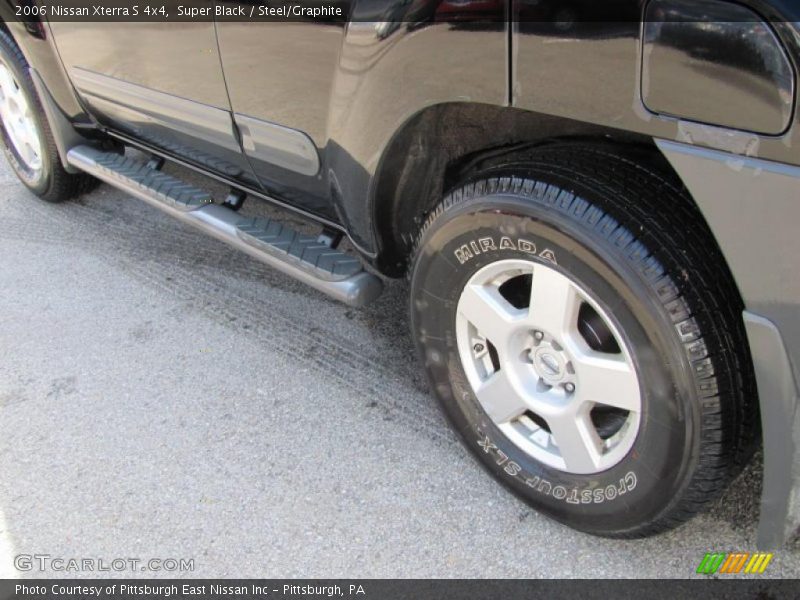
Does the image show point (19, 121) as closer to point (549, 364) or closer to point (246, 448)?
point (246, 448)

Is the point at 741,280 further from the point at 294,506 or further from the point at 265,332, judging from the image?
the point at 265,332

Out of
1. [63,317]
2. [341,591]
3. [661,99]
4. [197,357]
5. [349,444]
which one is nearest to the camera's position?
[661,99]

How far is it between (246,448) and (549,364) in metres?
1.04

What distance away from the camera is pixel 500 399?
200cm

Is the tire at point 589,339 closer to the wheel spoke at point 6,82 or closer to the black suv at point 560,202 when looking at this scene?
the black suv at point 560,202

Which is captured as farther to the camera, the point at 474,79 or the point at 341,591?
the point at 341,591

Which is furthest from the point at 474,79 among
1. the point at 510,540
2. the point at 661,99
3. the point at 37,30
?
the point at 37,30

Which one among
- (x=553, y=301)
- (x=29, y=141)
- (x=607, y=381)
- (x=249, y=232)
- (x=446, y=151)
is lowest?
(x=29, y=141)

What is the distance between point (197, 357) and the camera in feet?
9.20

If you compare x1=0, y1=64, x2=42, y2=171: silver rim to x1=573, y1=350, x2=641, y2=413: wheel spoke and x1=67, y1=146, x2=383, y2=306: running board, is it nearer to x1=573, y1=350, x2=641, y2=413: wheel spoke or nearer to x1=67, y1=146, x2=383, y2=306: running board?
x1=67, y1=146, x2=383, y2=306: running board

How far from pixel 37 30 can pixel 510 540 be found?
2.86m

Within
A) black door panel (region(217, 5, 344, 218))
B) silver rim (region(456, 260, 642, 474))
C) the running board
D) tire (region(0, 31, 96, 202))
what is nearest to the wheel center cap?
silver rim (region(456, 260, 642, 474))

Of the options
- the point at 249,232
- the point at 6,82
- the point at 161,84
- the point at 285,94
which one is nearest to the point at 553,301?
the point at 285,94

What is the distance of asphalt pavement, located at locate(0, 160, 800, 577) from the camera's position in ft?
6.51
